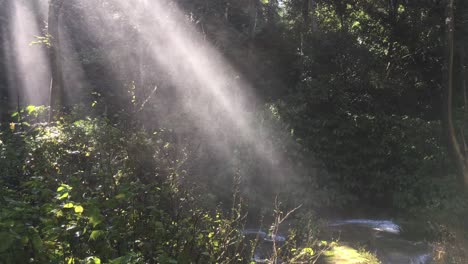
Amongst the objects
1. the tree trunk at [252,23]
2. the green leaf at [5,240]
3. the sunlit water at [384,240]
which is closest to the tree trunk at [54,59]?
the sunlit water at [384,240]

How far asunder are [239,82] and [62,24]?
7.59 m

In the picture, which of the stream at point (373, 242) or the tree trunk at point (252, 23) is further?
the tree trunk at point (252, 23)

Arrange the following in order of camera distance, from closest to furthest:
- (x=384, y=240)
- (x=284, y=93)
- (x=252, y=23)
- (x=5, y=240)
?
(x=5, y=240) → (x=384, y=240) → (x=284, y=93) → (x=252, y=23)

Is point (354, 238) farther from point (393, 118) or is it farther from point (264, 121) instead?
point (393, 118)

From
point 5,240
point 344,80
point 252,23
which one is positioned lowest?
point 5,240

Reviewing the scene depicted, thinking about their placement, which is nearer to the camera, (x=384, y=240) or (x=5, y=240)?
(x=5, y=240)

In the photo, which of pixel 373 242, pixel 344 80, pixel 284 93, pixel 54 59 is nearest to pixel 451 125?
pixel 344 80

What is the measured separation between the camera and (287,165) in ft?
39.7

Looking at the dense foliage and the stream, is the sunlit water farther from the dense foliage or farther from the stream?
the dense foliage

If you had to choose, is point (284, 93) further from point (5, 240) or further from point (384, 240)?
point (5, 240)

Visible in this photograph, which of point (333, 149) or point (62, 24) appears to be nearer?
point (333, 149)

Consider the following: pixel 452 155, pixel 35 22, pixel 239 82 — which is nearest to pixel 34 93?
pixel 35 22

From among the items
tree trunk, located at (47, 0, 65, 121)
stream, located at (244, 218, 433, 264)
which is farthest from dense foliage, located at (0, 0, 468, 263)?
stream, located at (244, 218, 433, 264)

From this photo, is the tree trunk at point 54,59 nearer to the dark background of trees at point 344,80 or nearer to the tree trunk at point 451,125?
the dark background of trees at point 344,80
